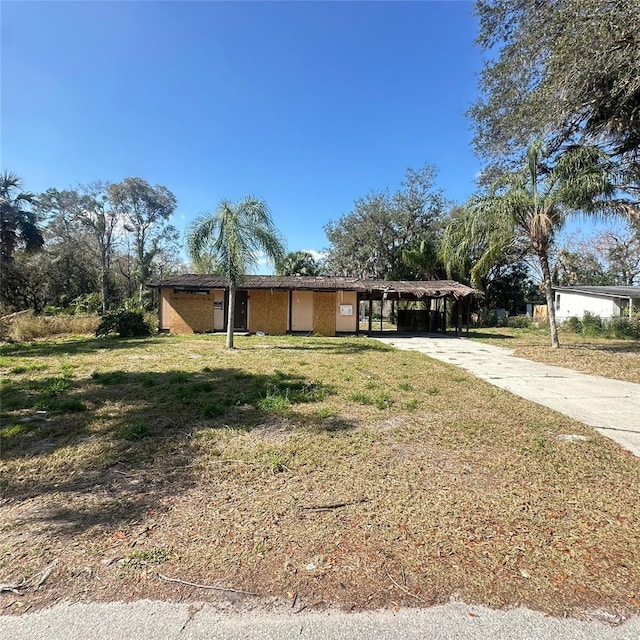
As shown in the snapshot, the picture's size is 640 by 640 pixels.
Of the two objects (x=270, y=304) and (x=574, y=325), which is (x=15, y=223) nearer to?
(x=270, y=304)

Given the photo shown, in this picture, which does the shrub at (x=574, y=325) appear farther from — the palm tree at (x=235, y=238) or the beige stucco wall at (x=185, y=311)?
the beige stucco wall at (x=185, y=311)

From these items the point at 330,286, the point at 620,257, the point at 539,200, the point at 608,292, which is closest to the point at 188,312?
the point at 330,286

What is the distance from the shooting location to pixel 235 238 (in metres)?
11.5

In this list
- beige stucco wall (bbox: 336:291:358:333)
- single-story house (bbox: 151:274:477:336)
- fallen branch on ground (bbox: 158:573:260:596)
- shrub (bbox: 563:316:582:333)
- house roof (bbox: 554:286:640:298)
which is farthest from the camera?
house roof (bbox: 554:286:640:298)

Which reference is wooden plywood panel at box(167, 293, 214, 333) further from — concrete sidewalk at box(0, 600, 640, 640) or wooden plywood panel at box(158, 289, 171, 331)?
concrete sidewalk at box(0, 600, 640, 640)

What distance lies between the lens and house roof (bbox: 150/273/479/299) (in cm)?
1727

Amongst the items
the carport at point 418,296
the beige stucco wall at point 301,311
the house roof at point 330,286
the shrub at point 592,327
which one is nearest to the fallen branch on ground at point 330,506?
the house roof at point 330,286

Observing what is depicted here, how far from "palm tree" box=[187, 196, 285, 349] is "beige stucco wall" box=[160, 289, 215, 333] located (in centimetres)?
595

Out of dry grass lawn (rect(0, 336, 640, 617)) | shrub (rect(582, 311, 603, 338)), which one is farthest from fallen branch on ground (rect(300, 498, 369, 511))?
shrub (rect(582, 311, 603, 338))

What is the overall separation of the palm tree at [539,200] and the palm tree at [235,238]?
6.92 metres

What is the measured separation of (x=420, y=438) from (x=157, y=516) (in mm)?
2627

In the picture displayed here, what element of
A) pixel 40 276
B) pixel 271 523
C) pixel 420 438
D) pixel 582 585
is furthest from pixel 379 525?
pixel 40 276

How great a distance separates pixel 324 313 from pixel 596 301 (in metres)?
18.4

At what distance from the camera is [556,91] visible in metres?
7.39
